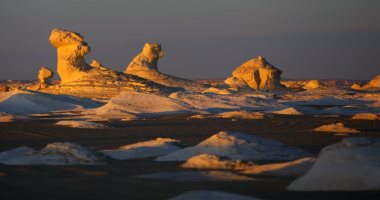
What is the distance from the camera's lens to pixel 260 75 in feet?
266

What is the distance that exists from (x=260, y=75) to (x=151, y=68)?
580 inches

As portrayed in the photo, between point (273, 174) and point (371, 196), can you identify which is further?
point (273, 174)

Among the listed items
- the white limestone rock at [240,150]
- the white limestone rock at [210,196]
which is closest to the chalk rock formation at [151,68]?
the white limestone rock at [240,150]

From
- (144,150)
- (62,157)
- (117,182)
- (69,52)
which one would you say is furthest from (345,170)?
(69,52)

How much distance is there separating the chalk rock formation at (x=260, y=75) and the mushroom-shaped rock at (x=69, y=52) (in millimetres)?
31008

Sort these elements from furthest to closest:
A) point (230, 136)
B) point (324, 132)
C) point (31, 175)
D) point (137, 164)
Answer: point (324, 132) → point (230, 136) → point (137, 164) → point (31, 175)

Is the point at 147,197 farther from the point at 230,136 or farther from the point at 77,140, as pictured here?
the point at 77,140

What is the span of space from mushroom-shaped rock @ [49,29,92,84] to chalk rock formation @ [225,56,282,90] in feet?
102

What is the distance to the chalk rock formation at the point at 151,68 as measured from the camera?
232ft

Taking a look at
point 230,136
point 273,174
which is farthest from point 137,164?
point 273,174

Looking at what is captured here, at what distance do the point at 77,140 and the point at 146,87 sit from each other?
3051 centimetres

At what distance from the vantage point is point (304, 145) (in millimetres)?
17359

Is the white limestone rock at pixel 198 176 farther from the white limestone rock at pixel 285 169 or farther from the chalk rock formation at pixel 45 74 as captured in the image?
the chalk rock formation at pixel 45 74

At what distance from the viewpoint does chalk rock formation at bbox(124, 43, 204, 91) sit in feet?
232
